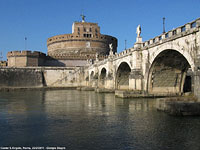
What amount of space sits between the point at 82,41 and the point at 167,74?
53085 millimetres

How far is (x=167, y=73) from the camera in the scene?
21172 mm

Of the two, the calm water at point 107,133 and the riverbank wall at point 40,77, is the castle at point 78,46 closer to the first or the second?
the riverbank wall at point 40,77

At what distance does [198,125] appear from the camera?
9461mm

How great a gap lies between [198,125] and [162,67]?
11872 mm

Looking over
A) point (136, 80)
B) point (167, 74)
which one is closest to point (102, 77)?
point (136, 80)

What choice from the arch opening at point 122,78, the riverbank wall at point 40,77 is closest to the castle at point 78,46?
the riverbank wall at point 40,77

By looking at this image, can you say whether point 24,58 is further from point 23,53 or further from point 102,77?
point 102,77

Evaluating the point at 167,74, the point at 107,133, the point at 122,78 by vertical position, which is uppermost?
the point at 167,74

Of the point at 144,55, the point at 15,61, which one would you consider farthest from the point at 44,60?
the point at 144,55

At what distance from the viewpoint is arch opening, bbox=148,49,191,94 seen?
2002 cm

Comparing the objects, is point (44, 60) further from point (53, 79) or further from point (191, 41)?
point (191, 41)

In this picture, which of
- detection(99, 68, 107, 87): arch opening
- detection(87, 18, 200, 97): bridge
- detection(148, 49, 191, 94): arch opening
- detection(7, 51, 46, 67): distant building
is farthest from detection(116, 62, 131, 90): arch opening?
detection(7, 51, 46, 67): distant building

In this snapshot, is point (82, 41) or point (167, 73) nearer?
point (167, 73)

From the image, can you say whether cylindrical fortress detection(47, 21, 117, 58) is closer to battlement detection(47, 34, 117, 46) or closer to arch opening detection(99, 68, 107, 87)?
battlement detection(47, 34, 117, 46)
